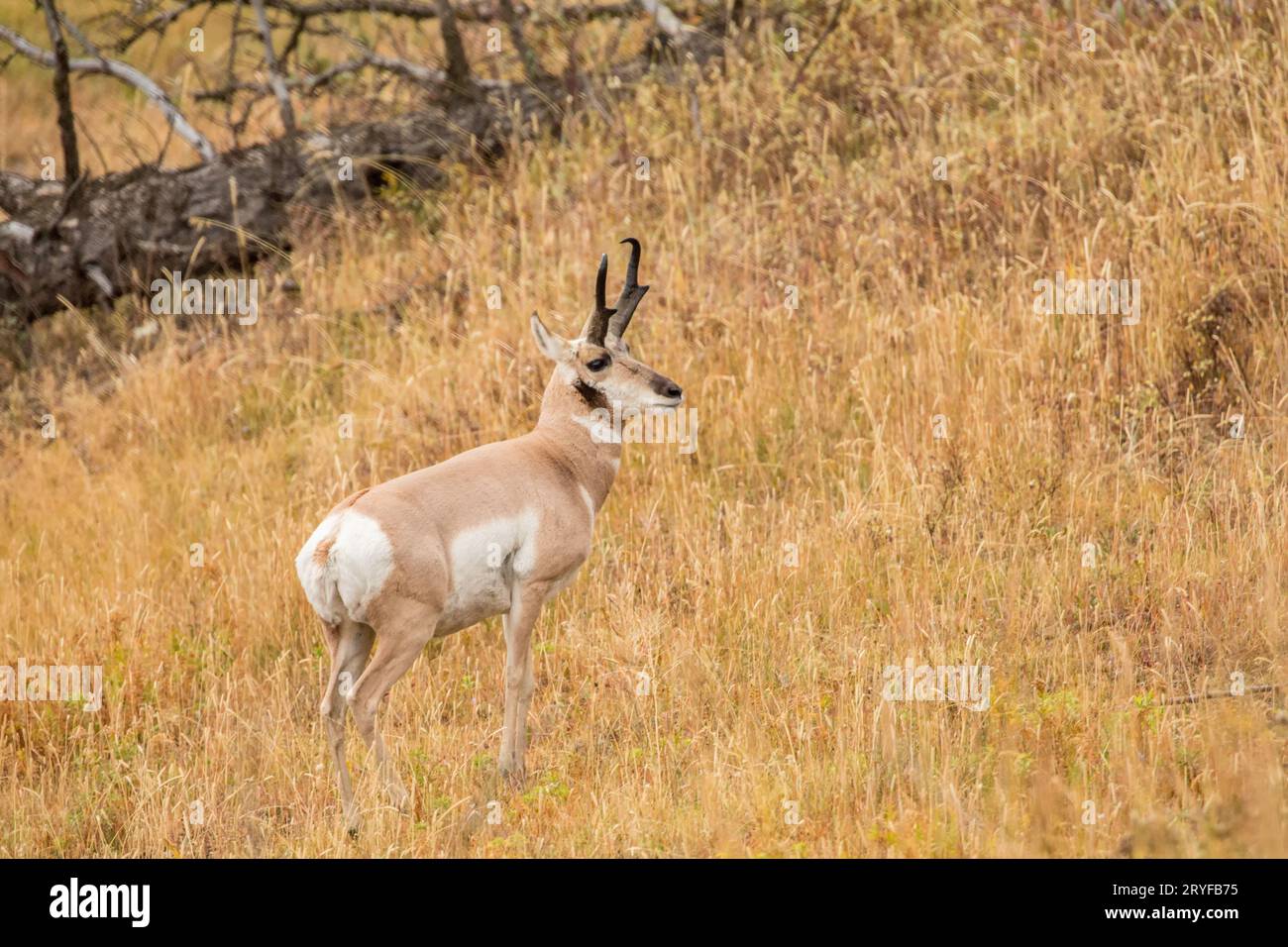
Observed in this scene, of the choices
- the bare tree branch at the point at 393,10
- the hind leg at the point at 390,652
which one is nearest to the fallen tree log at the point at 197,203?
the bare tree branch at the point at 393,10

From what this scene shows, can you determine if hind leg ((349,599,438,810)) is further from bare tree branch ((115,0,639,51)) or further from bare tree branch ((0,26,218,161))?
bare tree branch ((115,0,639,51))

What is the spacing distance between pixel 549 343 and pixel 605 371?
0.99 feet

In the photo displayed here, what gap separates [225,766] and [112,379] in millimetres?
5566

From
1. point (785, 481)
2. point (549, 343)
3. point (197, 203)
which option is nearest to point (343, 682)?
point (549, 343)

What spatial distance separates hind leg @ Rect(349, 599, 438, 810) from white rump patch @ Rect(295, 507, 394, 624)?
125 mm

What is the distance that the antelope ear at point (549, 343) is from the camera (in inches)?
251

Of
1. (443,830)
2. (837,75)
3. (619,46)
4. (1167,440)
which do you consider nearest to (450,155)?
(619,46)

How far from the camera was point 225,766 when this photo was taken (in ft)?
21.4

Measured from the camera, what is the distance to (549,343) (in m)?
6.50

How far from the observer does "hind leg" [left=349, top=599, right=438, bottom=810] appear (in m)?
5.76

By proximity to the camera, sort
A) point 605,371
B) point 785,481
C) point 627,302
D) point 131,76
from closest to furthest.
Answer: point 605,371
point 627,302
point 785,481
point 131,76

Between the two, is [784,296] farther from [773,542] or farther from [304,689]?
[304,689]

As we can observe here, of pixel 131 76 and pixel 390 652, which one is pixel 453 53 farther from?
pixel 390 652

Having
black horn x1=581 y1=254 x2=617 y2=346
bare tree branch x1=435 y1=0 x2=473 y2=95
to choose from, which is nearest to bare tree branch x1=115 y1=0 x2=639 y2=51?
bare tree branch x1=435 y1=0 x2=473 y2=95
